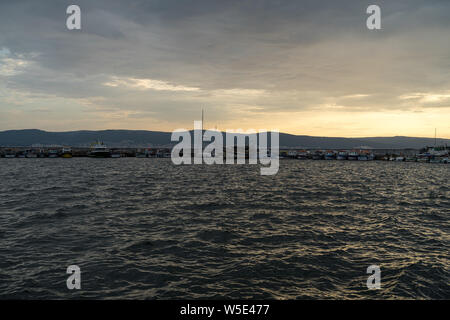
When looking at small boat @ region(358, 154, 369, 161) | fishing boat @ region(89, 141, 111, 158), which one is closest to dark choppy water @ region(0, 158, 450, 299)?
fishing boat @ region(89, 141, 111, 158)

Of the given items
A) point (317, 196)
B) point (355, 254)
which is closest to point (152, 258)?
point (355, 254)

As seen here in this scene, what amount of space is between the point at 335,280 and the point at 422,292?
335 cm

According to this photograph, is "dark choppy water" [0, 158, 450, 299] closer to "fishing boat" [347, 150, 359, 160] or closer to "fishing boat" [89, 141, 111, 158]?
"fishing boat" [89, 141, 111, 158]

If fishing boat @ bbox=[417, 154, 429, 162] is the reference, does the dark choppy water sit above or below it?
below

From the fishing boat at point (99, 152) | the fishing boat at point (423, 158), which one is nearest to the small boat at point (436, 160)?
the fishing boat at point (423, 158)

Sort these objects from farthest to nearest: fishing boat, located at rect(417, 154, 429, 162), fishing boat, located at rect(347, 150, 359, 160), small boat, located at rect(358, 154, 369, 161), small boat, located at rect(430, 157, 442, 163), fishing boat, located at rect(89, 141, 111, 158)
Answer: fishing boat, located at rect(347, 150, 359, 160) → small boat, located at rect(358, 154, 369, 161) → fishing boat, located at rect(89, 141, 111, 158) → fishing boat, located at rect(417, 154, 429, 162) → small boat, located at rect(430, 157, 442, 163)

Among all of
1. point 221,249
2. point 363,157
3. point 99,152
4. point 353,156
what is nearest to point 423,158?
point 363,157

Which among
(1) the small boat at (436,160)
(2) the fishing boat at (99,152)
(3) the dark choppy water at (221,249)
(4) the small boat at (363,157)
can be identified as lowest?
(3) the dark choppy water at (221,249)

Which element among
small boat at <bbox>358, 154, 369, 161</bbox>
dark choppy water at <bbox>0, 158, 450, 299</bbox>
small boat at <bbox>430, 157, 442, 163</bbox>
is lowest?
dark choppy water at <bbox>0, 158, 450, 299</bbox>

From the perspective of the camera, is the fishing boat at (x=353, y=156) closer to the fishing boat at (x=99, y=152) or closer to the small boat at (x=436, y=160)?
the small boat at (x=436, y=160)

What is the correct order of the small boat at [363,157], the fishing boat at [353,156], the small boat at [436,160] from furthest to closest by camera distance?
the fishing boat at [353,156] → the small boat at [363,157] → the small boat at [436,160]

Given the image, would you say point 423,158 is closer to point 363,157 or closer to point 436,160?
point 436,160

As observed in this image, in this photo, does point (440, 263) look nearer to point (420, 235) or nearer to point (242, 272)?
point (420, 235)
